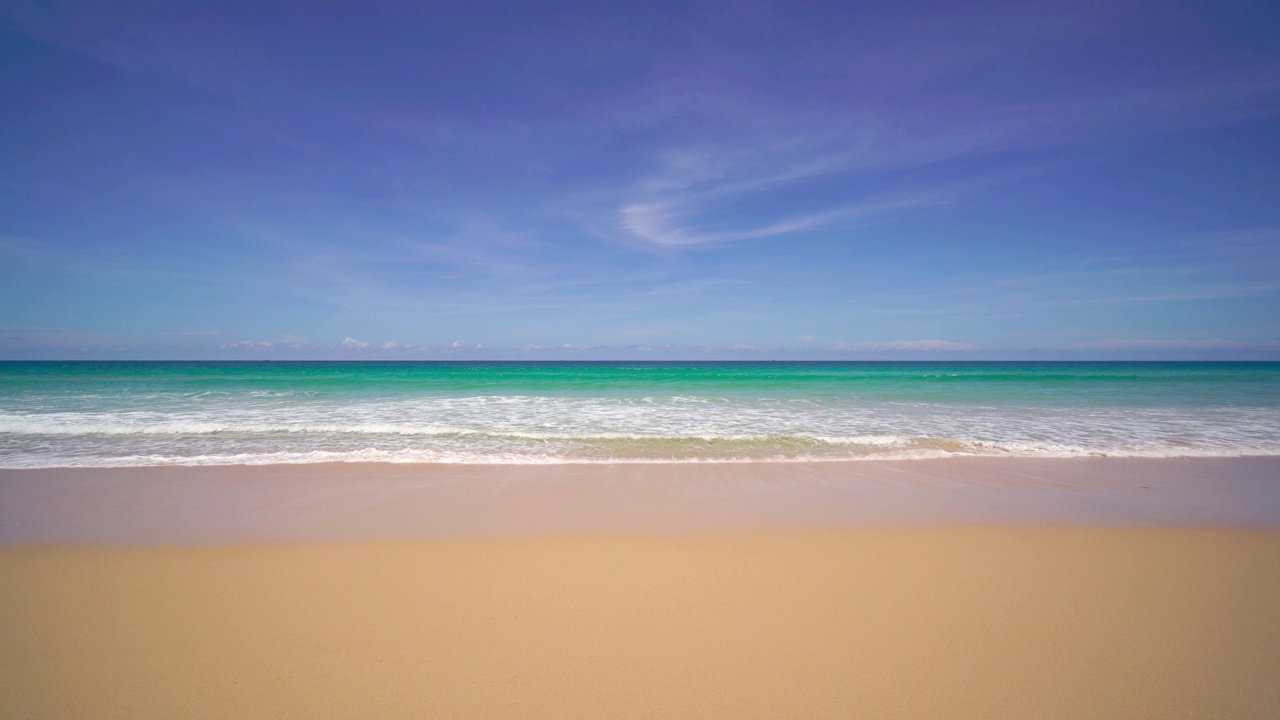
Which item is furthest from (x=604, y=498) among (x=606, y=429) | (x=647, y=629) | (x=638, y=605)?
(x=606, y=429)

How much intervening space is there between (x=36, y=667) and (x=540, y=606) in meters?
2.91

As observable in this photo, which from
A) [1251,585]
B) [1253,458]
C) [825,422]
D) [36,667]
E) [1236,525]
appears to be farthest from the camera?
[825,422]

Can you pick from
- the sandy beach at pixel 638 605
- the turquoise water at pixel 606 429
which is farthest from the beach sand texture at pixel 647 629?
the turquoise water at pixel 606 429

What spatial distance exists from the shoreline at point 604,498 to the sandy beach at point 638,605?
0.05 metres

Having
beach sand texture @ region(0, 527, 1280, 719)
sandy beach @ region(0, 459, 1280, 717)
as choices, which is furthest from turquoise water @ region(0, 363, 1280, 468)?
beach sand texture @ region(0, 527, 1280, 719)

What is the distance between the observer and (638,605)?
11.7 feet

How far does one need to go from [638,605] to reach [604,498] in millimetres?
2801

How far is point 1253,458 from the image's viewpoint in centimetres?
857

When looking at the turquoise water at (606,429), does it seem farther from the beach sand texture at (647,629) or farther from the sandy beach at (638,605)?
the beach sand texture at (647,629)

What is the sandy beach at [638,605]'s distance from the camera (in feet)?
8.77

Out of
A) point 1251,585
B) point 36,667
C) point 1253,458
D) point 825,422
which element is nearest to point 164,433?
point 36,667

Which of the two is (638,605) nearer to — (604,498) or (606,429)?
(604,498)

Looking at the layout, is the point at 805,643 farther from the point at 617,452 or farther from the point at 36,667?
the point at 617,452

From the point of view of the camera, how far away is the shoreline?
519 centimetres
